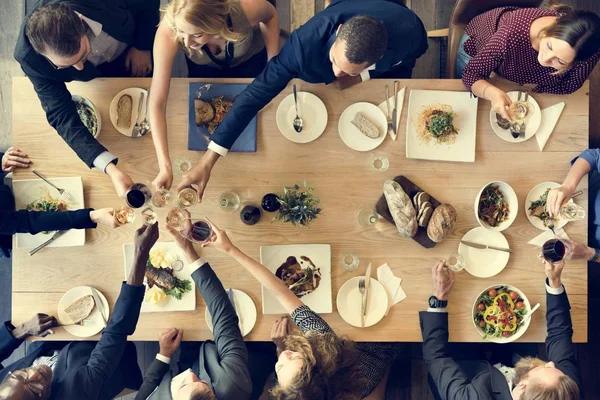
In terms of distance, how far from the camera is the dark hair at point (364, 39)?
6.27ft

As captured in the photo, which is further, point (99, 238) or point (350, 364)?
point (99, 238)

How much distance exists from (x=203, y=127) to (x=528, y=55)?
145 cm

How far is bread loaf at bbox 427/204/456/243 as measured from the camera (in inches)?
84.7

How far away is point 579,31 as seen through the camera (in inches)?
76.5

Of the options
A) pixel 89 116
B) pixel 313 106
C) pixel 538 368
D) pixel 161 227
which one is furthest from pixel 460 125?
pixel 89 116

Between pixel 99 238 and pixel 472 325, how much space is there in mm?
1722

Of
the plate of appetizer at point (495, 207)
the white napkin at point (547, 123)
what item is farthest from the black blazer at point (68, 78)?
the white napkin at point (547, 123)

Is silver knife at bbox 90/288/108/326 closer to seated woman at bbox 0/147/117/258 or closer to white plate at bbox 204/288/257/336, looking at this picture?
seated woman at bbox 0/147/117/258

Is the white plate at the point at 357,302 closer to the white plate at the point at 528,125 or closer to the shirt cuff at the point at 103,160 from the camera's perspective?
the white plate at the point at 528,125

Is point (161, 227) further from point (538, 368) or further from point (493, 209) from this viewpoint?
point (538, 368)

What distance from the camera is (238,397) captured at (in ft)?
6.88

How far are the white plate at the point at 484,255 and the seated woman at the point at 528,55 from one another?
0.52 meters

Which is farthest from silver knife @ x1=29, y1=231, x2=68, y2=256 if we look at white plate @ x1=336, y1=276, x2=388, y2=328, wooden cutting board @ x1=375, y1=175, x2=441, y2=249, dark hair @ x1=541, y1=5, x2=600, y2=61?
dark hair @ x1=541, y1=5, x2=600, y2=61

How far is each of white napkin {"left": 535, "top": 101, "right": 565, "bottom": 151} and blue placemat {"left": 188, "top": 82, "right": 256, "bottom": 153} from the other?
128 cm
